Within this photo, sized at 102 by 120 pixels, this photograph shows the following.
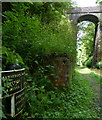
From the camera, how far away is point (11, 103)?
1803mm

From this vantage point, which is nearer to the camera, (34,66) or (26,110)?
(26,110)

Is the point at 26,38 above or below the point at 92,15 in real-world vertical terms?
below

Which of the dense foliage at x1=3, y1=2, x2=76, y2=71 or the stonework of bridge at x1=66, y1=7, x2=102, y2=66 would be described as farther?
the stonework of bridge at x1=66, y1=7, x2=102, y2=66

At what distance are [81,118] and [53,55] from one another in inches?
73.3

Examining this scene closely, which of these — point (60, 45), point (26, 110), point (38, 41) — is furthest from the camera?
→ point (60, 45)

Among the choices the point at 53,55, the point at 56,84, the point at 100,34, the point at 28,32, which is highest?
the point at 100,34

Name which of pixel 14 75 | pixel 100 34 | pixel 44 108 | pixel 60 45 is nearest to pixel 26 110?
pixel 44 108

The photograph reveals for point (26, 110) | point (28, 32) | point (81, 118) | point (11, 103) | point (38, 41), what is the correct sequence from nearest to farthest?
point (11, 103) → point (26, 110) → point (81, 118) → point (28, 32) → point (38, 41)

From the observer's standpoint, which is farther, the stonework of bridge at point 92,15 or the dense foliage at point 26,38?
the stonework of bridge at point 92,15

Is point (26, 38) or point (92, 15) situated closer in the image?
point (26, 38)

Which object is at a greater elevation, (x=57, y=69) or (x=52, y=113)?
(x=57, y=69)

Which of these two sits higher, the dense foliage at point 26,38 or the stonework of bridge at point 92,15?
the stonework of bridge at point 92,15

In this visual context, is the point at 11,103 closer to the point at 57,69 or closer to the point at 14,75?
the point at 14,75

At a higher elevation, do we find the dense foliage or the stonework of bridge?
the stonework of bridge
